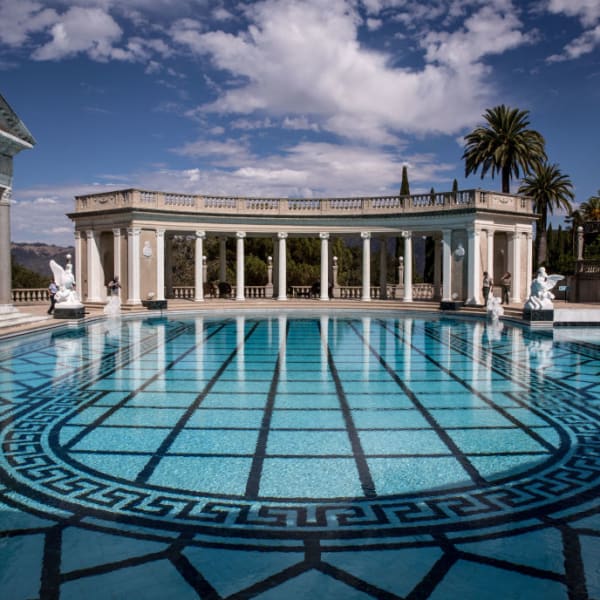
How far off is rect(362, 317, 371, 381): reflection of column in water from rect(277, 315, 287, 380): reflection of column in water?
78.6 inches

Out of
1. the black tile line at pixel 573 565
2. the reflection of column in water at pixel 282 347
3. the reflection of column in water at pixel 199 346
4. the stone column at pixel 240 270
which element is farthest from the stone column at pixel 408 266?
the black tile line at pixel 573 565

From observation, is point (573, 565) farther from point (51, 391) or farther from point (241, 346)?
point (241, 346)

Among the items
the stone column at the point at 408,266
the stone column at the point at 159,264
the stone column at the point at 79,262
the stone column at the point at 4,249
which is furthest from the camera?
the stone column at the point at 79,262

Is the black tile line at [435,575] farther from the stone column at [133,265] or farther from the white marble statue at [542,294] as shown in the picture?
A: the stone column at [133,265]

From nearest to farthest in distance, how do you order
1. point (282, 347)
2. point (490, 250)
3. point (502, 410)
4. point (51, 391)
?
point (502, 410)
point (51, 391)
point (282, 347)
point (490, 250)

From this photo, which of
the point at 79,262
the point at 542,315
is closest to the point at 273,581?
the point at 542,315

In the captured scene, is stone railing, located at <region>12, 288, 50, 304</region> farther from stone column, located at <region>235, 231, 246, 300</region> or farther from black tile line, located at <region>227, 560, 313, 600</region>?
black tile line, located at <region>227, 560, 313, 600</region>

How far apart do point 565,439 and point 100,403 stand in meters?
7.83

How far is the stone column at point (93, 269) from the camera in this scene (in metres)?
35.1

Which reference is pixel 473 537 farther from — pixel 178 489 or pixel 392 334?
pixel 392 334

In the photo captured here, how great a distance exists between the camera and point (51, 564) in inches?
186

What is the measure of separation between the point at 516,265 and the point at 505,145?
32.7ft

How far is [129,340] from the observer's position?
20078 millimetres

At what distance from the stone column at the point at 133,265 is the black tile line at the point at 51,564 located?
93.5 feet
